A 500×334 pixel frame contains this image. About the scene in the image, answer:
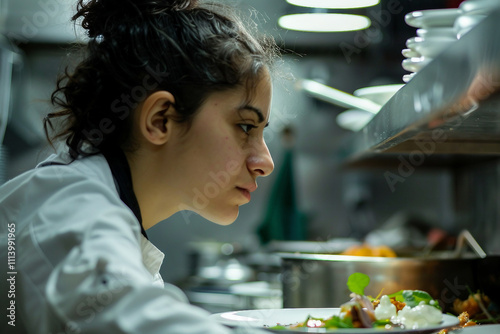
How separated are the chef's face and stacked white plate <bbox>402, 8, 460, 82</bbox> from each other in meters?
0.28

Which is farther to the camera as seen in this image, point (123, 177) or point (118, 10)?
point (118, 10)

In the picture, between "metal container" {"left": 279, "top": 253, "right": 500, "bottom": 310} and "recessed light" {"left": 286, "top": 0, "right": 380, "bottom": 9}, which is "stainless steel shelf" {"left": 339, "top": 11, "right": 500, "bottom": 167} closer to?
"metal container" {"left": 279, "top": 253, "right": 500, "bottom": 310}

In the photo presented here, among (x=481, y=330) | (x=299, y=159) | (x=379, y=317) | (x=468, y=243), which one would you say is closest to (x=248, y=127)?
(x=379, y=317)

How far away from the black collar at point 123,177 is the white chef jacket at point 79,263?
24 mm

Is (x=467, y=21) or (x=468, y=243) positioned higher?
(x=467, y=21)

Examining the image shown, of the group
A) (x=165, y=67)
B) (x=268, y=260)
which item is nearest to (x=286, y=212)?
(x=268, y=260)

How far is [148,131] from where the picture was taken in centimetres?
95

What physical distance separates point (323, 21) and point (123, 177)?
119 centimetres

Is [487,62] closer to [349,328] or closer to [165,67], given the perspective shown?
[349,328]

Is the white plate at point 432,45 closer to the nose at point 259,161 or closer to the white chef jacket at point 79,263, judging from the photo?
the nose at point 259,161

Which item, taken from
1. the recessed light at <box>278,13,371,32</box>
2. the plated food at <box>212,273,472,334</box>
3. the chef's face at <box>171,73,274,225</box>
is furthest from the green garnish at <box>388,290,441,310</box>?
the recessed light at <box>278,13,371,32</box>

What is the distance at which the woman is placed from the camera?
2.54 feet

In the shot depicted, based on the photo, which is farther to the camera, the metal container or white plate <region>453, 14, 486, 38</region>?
the metal container

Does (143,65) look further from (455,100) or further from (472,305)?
(472,305)
